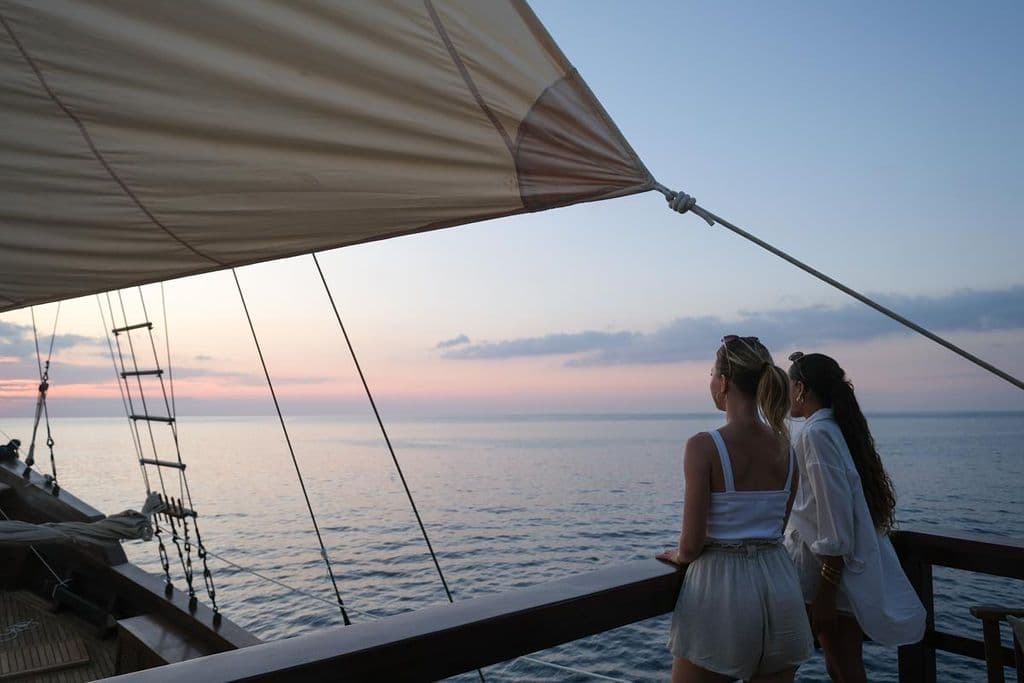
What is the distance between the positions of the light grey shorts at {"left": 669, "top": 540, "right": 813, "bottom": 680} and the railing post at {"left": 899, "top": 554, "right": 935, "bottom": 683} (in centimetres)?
97

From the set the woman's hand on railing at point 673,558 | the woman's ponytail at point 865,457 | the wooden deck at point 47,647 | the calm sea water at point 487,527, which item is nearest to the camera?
the woman's hand on railing at point 673,558

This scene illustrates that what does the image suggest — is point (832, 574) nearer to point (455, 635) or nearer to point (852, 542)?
point (852, 542)

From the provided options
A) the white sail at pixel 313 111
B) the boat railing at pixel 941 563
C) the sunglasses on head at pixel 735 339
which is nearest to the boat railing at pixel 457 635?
the sunglasses on head at pixel 735 339

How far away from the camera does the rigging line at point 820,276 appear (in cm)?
112

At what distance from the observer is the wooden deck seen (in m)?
4.26

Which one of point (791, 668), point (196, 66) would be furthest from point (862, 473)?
point (196, 66)

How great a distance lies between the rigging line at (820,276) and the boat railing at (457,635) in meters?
0.86

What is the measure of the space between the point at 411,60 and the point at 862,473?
187 cm

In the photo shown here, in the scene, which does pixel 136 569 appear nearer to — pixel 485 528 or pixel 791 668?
pixel 791 668

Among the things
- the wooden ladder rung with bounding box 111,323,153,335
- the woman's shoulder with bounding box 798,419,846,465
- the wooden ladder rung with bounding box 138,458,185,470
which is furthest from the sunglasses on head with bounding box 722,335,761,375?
the wooden ladder rung with bounding box 111,323,153,335

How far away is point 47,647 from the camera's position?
4.67 m

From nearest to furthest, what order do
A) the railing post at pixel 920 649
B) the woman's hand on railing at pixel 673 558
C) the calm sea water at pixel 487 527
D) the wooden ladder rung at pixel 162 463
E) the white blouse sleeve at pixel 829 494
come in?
the woman's hand on railing at pixel 673 558, the white blouse sleeve at pixel 829 494, the railing post at pixel 920 649, the wooden ladder rung at pixel 162 463, the calm sea water at pixel 487 527

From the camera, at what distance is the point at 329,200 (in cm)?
133

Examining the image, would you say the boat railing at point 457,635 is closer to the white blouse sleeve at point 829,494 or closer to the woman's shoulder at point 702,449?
the woman's shoulder at point 702,449
